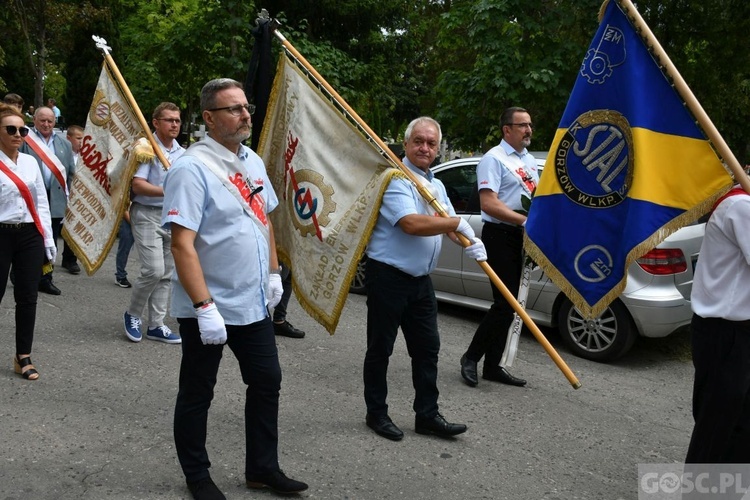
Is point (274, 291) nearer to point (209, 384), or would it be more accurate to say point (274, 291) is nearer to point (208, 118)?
point (209, 384)

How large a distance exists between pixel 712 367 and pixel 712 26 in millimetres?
8267

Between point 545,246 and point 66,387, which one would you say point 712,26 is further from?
point 66,387

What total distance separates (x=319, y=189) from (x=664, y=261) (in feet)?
10.1

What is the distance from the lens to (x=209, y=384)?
3.63 m

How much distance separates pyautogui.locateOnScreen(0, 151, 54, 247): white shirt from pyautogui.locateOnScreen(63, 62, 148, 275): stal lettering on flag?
3.07 feet

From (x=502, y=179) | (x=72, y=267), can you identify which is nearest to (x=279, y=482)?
(x=502, y=179)

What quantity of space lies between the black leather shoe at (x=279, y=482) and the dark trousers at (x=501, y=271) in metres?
2.31

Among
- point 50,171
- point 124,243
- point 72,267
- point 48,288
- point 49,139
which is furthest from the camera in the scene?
point 72,267

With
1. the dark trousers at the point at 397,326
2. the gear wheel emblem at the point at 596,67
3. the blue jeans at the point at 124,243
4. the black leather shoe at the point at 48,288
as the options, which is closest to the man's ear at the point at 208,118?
the dark trousers at the point at 397,326

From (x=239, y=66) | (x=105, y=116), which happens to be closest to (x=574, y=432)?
(x=105, y=116)

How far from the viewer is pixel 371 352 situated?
4.66 meters

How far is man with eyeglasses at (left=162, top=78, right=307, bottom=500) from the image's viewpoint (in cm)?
338

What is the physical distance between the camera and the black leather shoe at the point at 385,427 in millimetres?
4641

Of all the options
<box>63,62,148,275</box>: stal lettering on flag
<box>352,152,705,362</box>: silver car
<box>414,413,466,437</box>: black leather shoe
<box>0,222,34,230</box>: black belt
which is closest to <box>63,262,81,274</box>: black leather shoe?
<box>63,62,148,275</box>: stal lettering on flag
